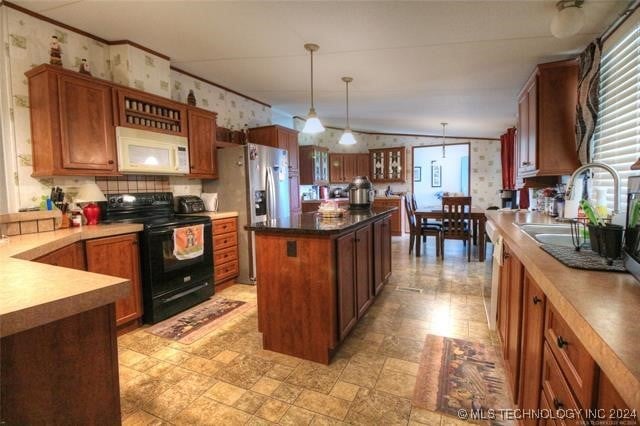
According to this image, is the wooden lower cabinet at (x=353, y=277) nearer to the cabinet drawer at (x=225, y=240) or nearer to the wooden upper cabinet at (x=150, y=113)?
the cabinet drawer at (x=225, y=240)

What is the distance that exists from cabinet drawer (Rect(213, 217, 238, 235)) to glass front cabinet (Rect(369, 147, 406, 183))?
4.72 metres

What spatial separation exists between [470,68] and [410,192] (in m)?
4.60

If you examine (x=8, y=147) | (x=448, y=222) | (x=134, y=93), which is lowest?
(x=448, y=222)

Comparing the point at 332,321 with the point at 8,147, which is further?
the point at 8,147

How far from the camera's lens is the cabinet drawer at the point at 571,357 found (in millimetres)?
711

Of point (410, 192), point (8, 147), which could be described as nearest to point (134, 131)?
point (8, 147)

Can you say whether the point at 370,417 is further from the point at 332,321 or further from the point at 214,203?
the point at 214,203

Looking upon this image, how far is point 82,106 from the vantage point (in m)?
2.44

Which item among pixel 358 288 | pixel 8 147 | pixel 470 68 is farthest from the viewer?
pixel 470 68

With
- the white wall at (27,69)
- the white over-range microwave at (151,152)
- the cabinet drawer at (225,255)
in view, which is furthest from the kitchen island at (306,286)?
the white wall at (27,69)

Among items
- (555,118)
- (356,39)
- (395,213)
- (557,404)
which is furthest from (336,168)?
(557,404)

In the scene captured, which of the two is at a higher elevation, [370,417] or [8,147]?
[8,147]

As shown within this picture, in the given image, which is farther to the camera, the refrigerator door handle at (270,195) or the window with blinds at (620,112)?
the refrigerator door handle at (270,195)

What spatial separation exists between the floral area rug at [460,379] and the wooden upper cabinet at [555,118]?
5.42 feet
